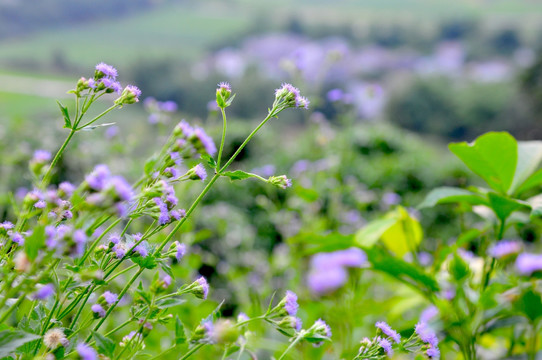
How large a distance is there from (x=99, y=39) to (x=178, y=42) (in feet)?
7.56

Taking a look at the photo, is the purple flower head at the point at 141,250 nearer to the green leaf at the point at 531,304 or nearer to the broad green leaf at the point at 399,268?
the broad green leaf at the point at 399,268

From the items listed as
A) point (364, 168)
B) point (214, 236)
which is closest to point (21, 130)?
point (214, 236)

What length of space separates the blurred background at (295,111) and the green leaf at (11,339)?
0.26 m

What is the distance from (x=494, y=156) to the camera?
0.75 meters

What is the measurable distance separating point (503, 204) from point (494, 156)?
73 millimetres

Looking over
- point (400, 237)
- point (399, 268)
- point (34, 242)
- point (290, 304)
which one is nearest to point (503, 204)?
point (399, 268)

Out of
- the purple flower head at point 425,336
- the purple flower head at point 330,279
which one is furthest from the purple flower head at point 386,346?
the purple flower head at point 330,279

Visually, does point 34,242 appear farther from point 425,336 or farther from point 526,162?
point 526,162

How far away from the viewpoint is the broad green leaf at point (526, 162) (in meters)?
0.78

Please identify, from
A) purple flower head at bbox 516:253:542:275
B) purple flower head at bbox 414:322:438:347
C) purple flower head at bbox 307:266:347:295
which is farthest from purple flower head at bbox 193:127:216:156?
purple flower head at bbox 307:266:347:295

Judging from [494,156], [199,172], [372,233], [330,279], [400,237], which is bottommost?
[330,279]

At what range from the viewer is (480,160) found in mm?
757

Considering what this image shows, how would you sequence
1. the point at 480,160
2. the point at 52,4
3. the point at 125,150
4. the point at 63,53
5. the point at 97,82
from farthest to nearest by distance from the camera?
the point at 52,4, the point at 63,53, the point at 125,150, the point at 480,160, the point at 97,82

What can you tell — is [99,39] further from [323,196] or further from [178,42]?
[323,196]
